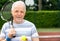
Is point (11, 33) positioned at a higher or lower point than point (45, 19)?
higher

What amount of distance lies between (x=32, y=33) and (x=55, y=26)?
57.0 feet

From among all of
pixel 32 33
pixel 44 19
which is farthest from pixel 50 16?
pixel 32 33

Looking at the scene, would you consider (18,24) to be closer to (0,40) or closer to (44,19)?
(0,40)

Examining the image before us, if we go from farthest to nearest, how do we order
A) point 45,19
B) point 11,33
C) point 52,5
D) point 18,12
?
1. point 52,5
2. point 45,19
3. point 18,12
4. point 11,33

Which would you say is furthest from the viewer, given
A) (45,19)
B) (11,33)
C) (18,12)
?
(45,19)

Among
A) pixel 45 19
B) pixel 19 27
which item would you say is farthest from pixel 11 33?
pixel 45 19

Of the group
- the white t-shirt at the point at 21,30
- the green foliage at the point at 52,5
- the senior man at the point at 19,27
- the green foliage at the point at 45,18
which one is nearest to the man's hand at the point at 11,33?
the senior man at the point at 19,27

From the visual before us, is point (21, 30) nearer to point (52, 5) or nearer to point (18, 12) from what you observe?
point (18, 12)

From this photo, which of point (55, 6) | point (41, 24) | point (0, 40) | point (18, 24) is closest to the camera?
point (0, 40)

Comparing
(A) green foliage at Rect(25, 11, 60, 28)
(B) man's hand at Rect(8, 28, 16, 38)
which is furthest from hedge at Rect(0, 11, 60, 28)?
(B) man's hand at Rect(8, 28, 16, 38)

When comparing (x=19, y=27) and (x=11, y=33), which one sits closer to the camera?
(x=11, y=33)

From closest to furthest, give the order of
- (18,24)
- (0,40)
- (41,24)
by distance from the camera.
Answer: (0,40) → (18,24) → (41,24)

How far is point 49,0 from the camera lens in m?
30.1

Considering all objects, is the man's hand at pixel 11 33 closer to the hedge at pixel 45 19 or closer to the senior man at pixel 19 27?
the senior man at pixel 19 27
